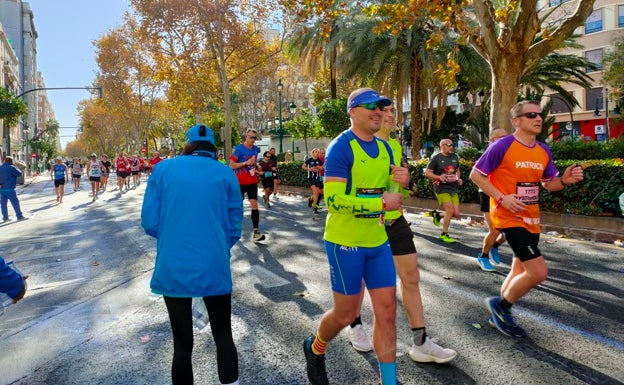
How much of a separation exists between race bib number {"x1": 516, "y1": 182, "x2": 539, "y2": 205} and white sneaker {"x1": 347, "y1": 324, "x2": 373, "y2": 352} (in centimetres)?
165

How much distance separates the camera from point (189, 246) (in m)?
2.59

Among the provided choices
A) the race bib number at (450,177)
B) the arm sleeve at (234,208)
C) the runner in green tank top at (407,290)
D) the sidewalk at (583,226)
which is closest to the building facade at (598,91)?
the sidewalk at (583,226)

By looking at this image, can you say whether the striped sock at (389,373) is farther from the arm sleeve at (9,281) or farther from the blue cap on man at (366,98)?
the arm sleeve at (9,281)

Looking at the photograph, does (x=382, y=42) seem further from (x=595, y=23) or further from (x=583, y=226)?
(x=595, y=23)

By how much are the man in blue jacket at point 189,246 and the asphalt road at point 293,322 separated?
0.73 meters

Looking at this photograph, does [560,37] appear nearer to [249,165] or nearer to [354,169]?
[249,165]

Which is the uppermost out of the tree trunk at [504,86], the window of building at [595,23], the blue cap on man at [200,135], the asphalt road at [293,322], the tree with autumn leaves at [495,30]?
the window of building at [595,23]

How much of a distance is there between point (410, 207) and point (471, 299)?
29.4 ft

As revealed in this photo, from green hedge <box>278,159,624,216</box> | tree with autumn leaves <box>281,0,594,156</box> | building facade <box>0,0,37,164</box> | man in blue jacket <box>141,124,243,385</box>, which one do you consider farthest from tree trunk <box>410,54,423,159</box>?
building facade <box>0,0,37,164</box>

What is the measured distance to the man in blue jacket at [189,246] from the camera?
2586 millimetres

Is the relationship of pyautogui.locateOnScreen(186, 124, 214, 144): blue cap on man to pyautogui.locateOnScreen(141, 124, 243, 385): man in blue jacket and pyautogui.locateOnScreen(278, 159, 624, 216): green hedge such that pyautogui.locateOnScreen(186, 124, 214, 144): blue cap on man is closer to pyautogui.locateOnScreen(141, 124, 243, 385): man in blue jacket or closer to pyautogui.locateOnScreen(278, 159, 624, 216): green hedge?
pyautogui.locateOnScreen(141, 124, 243, 385): man in blue jacket

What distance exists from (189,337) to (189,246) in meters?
0.50

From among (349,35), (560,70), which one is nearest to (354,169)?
(349,35)

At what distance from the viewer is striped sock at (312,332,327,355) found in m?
3.06
